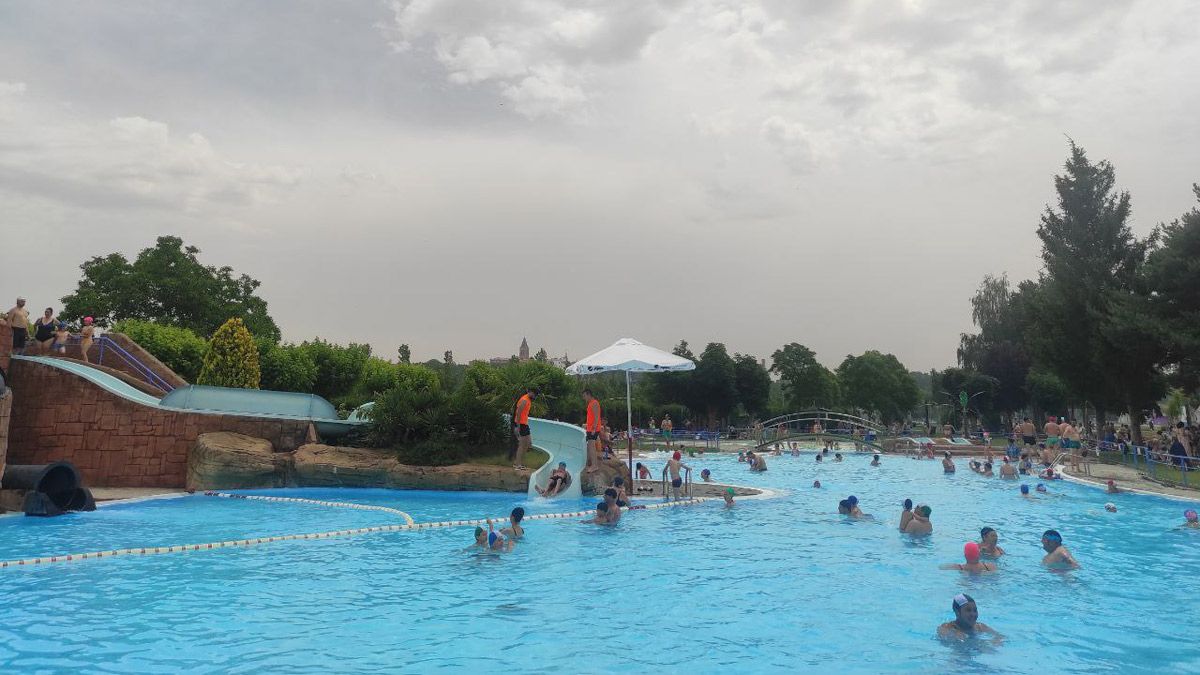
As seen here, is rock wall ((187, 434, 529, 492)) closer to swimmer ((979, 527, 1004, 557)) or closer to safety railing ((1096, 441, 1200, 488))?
swimmer ((979, 527, 1004, 557))

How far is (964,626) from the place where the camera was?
7367 mm

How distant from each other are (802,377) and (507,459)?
58.4 metres

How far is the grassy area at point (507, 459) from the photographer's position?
1846cm

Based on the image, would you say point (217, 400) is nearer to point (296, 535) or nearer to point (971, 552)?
point (296, 535)

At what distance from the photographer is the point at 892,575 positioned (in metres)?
10.3

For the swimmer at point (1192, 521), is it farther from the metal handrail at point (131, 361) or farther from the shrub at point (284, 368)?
the shrub at point (284, 368)

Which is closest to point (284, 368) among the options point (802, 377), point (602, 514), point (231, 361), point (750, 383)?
point (231, 361)

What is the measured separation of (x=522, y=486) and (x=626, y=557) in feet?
22.3

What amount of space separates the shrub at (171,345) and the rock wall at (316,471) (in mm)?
12562

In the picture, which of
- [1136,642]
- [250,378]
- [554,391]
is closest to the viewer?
[1136,642]

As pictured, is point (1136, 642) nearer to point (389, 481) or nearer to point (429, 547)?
point (429, 547)

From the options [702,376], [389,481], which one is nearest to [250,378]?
[389,481]

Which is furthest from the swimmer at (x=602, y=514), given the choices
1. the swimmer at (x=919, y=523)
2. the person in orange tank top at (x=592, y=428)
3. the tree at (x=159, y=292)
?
the tree at (x=159, y=292)

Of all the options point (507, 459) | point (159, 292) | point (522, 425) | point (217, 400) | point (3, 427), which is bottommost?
point (507, 459)
